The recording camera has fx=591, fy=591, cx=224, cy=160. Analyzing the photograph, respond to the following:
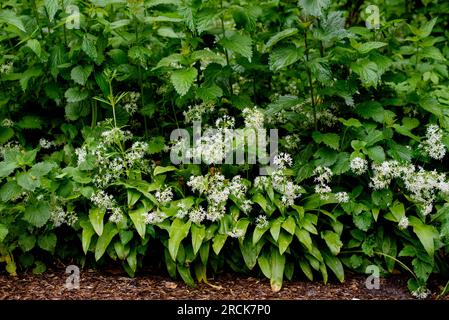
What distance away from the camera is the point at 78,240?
444cm

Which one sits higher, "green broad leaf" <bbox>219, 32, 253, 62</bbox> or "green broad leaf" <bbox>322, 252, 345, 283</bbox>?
"green broad leaf" <bbox>219, 32, 253, 62</bbox>

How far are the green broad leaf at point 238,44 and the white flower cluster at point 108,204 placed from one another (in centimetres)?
141

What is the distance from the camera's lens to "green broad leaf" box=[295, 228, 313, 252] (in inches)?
163

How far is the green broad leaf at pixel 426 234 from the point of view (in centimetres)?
411

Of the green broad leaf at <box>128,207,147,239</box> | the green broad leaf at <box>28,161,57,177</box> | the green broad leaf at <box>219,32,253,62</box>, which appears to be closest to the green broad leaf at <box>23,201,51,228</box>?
the green broad leaf at <box>28,161,57,177</box>

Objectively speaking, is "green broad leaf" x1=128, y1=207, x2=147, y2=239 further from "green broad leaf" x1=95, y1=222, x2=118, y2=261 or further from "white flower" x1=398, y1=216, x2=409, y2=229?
"white flower" x1=398, y1=216, x2=409, y2=229

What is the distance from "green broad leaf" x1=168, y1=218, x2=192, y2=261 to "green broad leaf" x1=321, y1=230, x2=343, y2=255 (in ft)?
3.25

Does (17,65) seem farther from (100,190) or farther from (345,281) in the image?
(345,281)

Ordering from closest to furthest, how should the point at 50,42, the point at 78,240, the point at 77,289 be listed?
the point at 77,289
the point at 78,240
the point at 50,42

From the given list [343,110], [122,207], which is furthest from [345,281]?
[122,207]

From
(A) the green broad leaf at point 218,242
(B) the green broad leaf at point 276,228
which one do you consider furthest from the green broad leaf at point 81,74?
(B) the green broad leaf at point 276,228

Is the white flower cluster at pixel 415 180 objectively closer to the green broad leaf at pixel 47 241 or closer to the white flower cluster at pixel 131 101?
the white flower cluster at pixel 131 101

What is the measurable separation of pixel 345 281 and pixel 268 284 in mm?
570

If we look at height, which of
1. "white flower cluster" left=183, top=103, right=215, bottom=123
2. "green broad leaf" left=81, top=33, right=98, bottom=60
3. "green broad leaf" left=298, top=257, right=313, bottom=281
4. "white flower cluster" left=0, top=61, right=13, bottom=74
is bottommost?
"green broad leaf" left=298, top=257, right=313, bottom=281
